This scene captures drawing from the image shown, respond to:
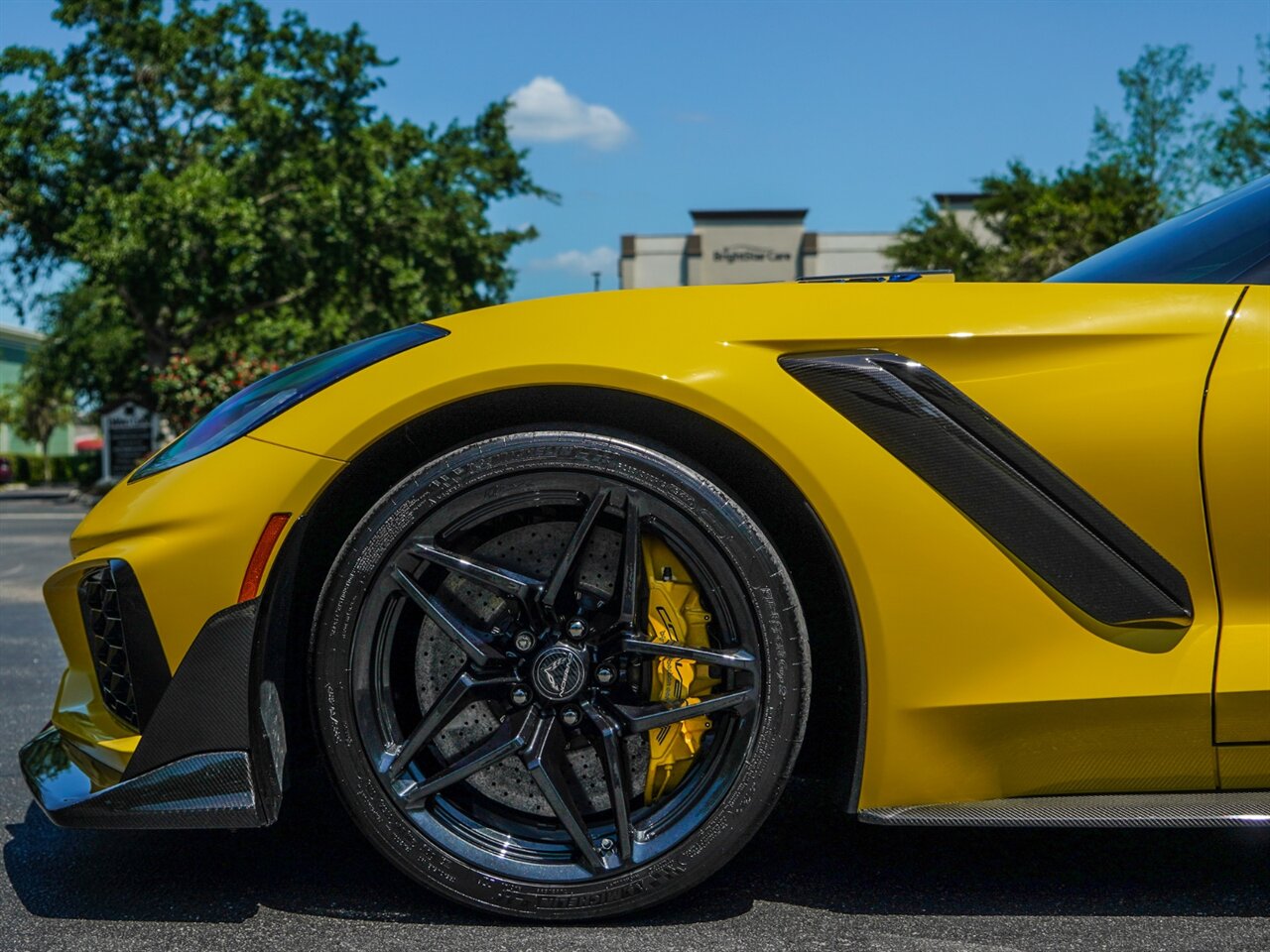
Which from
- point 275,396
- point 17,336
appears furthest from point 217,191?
point 17,336

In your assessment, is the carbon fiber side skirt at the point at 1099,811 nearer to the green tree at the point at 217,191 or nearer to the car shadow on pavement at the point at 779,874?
the car shadow on pavement at the point at 779,874

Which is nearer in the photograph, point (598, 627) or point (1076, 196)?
point (598, 627)

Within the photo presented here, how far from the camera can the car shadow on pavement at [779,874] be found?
1959 millimetres

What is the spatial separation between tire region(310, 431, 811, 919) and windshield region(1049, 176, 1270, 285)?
3.06 ft

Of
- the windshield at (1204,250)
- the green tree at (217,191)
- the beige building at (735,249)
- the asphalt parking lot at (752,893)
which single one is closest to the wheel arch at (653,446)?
the asphalt parking lot at (752,893)

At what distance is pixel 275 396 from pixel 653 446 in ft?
2.20

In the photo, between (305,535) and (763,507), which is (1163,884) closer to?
(763,507)

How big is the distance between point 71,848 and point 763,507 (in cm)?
155

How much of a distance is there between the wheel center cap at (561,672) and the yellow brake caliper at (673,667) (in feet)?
0.43

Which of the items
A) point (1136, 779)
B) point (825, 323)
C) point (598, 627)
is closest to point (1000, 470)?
point (825, 323)

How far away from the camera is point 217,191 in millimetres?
22156

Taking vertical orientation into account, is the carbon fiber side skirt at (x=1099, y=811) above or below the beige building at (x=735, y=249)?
below

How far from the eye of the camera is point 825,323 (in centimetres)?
189

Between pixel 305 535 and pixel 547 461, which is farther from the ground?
pixel 547 461
